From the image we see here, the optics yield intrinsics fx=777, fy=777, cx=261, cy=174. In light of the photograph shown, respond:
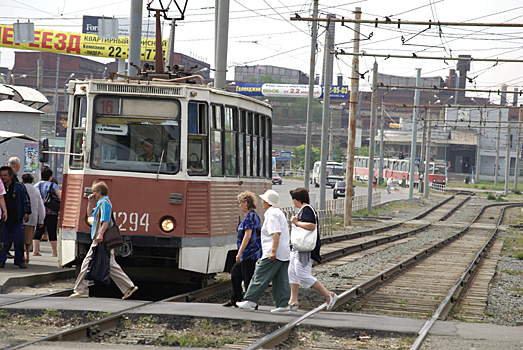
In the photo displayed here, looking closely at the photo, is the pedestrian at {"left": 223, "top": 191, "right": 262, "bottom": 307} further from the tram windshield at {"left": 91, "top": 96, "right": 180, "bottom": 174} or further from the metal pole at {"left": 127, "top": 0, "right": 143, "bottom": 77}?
the metal pole at {"left": 127, "top": 0, "right": 143, "bottom": 77}

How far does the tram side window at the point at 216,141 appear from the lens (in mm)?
10719

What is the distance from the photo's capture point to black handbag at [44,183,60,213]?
13992mm

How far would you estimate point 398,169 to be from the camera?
81688 millimetres

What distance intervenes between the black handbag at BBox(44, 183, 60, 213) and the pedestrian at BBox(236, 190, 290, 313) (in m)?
5.85

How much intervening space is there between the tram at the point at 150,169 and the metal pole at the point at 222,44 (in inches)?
260

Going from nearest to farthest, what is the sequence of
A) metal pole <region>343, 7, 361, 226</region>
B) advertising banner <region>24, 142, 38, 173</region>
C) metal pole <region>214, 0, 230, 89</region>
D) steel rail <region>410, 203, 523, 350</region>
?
steel rail <region>410, 203, 523, 350</region>, metal pole <region>214, 0, 230, 89</region>, advertising banner <region>24, 142, 38, 173</region>, metal pole <region>343, 7, 361, 226</region>

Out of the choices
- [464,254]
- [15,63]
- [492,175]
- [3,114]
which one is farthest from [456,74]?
[3,114]

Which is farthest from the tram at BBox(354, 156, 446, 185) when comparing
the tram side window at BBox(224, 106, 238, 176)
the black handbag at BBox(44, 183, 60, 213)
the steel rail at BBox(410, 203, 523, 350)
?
the tram side window at BBox(224, 106, 238, 176)

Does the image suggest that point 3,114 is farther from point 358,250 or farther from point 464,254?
point 464,254

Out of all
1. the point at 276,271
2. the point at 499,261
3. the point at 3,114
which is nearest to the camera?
the point at 276,271

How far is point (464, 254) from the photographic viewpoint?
71.3 ft

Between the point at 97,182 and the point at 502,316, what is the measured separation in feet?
19.7

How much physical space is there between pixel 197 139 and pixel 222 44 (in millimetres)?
7266

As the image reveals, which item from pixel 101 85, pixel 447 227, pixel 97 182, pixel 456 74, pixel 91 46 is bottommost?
pixel 447 227
